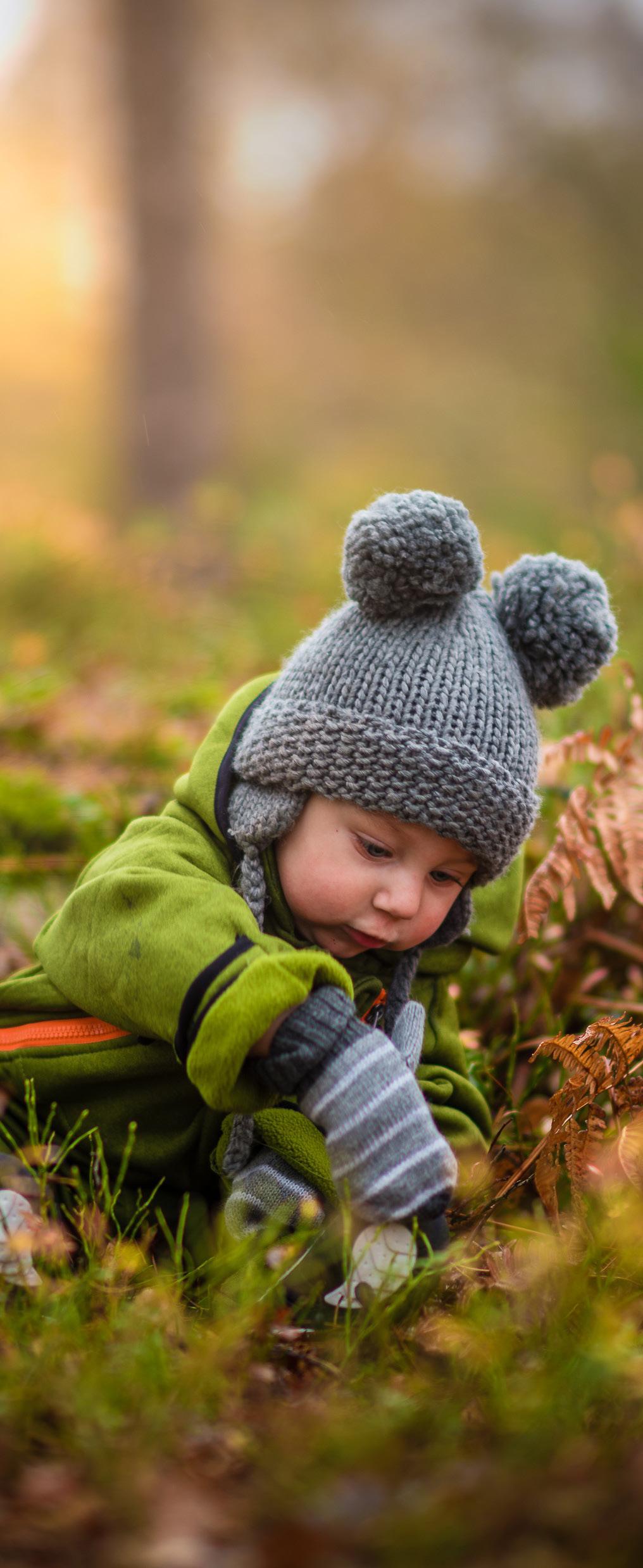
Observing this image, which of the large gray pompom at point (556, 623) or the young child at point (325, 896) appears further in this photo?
the large gray pompom at point (556, 623)

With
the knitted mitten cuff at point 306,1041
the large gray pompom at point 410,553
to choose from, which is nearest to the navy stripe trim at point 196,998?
the knitted mitten cuff at point 306,1041

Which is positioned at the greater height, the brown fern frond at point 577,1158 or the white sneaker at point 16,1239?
the brown fern frond at point 577,1158

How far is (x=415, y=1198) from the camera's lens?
1953mm

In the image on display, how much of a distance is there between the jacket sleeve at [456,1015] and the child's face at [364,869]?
1.02 ft

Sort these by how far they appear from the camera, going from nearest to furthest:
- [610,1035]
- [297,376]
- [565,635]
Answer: [610,1035] < [565,635] < [297,376]

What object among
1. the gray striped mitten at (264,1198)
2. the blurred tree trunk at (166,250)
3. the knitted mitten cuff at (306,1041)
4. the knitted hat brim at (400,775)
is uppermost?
the blurred tree trunk at (166,250)

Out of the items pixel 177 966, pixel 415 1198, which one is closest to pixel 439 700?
pixel 177 966

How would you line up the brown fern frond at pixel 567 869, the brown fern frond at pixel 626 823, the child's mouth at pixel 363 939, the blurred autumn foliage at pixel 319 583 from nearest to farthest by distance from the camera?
the blurred autumn foliage at pixel 319 583
the child's mouth at pixel 363 939
the brown fern frond at pixel 567 869
the brown fern frond at pixel 626 823

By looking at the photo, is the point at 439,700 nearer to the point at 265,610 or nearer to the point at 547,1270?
the point at 547,1270

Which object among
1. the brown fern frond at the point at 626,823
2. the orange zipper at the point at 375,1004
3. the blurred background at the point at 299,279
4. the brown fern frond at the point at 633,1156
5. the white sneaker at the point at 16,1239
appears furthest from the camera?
the blurred background at the point at 299,279

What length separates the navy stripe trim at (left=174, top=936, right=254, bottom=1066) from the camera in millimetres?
1940

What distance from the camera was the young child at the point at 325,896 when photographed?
197 centimetres

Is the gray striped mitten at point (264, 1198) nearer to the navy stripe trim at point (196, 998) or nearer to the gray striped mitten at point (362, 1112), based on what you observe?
the gray striped mitten at point (362, 1112)

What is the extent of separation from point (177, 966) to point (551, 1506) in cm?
103
